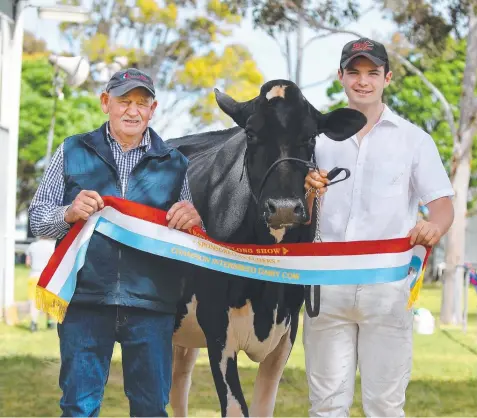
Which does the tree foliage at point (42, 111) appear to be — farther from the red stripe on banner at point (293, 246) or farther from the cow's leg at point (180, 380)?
A: the red stripe on banner at point (293, 246)

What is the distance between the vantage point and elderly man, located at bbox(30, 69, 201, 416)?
4980mm

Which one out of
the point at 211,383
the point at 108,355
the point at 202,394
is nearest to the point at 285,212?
the point at 108,355

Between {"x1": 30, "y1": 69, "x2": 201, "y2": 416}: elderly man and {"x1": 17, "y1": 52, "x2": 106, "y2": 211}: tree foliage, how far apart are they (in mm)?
47686

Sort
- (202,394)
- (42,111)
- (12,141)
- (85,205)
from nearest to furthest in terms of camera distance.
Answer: (85,205) → (202,394) → (12,141) → (42,111)

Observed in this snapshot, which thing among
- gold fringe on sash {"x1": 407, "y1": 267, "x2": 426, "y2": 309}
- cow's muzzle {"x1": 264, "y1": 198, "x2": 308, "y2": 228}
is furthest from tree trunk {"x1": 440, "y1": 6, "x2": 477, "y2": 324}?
cow's muzzle {"x1": 264, "y1": 198, "x2": 308, "y2": 228}

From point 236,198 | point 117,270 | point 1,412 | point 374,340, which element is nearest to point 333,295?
point 374,340

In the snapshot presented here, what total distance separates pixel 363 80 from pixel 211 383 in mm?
6462

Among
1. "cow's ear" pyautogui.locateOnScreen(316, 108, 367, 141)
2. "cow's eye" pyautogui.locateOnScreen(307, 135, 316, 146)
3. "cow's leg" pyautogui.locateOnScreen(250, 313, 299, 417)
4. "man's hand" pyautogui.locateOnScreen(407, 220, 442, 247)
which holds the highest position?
"cow's ear" pyautogui.locateOnScreen(316, 108, 367, 141)

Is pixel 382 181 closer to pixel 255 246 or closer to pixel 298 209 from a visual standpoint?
pixel 298 209

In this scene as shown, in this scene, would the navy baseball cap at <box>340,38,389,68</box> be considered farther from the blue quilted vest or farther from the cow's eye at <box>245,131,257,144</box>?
the blue quilted vest

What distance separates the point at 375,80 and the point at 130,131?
1335 millimetres

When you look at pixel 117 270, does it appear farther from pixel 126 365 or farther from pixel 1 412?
pixel 1 412

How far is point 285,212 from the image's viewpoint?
16.7 feet

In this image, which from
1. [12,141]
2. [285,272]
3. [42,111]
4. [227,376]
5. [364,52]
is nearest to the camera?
[364,52]
